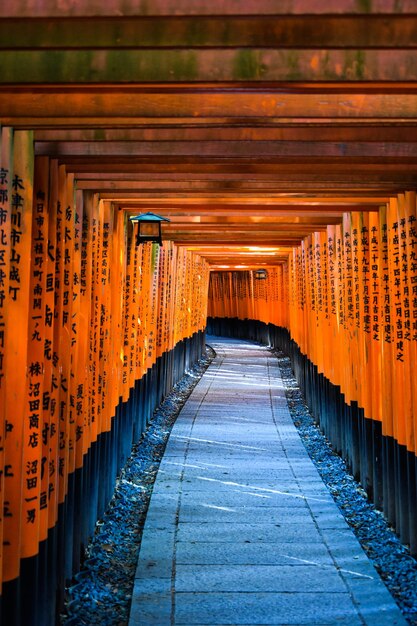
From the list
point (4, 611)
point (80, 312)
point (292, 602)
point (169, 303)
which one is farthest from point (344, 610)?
point (169, 303)

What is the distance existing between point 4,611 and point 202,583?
1.83 m

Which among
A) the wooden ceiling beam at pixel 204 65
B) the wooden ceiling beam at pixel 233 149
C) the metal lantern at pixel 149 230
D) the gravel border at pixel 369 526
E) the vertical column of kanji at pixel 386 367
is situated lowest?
the gravel border at pixel 369 526

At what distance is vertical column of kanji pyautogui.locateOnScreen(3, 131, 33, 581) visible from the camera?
3570mm

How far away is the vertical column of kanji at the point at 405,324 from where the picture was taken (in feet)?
18.6

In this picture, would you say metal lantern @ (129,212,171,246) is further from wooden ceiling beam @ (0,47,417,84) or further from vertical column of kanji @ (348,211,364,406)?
wooden ceiling beam @ (0,47,417,84)

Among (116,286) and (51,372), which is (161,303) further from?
(51,372)

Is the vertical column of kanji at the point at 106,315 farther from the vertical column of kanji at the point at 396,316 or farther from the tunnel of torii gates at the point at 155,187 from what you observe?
the vertical column of kanji at the point at 396,316

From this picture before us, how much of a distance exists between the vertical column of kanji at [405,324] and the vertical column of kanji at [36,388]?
3.04 metres

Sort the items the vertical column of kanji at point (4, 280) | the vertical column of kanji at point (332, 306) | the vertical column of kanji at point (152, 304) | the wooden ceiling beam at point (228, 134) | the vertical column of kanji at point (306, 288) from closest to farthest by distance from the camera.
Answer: the vertical column of kanji at point (4, 280), the wooden ceiling beam at point (228, 134), the vertical column of kanji at point (332, 306), the vertical column of kanji at point (152, 304), the vertical column of kanji at point (306, 288)

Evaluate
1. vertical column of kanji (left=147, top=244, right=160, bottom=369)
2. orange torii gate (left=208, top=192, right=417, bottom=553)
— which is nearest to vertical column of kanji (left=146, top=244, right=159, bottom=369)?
vertical column of kanji (left=147, top=244, right=160, bottom=369)

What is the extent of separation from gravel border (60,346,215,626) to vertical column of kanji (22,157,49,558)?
0.89 metres

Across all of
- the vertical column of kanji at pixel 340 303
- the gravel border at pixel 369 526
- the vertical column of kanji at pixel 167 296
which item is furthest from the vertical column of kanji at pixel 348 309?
the vertical column of kanji at pixel 167 296

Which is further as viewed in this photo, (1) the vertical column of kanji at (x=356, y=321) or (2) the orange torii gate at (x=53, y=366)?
(1) the vertical column of kanji at (x=356, y=321)

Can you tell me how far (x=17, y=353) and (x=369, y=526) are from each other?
432 cm
